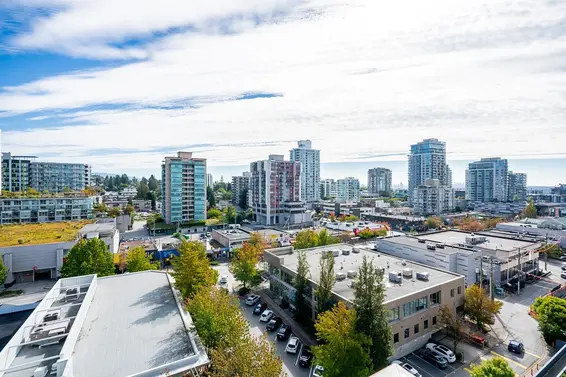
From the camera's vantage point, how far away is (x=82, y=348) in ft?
43.9

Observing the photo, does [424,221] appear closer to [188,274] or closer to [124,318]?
[188,274]

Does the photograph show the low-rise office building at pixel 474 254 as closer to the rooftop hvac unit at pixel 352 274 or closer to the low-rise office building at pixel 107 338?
the rooftop hvac unit at pixel 352 274

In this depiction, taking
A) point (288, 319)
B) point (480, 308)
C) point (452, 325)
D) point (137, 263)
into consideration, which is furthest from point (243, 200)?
point (452, 325)

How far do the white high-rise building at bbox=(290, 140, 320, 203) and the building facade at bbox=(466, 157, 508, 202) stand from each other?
57934 millimetres

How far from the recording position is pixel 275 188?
70.9 m

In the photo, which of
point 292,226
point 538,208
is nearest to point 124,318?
point 292,226

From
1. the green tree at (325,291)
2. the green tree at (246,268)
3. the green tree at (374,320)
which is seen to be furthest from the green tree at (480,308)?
the green tree at (246,268)

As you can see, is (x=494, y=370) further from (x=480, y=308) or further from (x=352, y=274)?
(x=352, y=274)

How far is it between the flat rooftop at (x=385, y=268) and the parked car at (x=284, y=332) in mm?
3858

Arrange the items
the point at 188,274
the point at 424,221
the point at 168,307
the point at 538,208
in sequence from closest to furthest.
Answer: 1. the point at 168,307
2. the point at 188,274
3. the point at 424,221
4. the point at 538,208

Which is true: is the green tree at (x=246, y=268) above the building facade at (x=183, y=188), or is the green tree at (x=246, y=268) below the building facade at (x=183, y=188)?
below

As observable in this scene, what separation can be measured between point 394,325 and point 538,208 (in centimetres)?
8925

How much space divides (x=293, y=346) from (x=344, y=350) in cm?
621

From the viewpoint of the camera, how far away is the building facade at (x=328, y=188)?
129750mm
